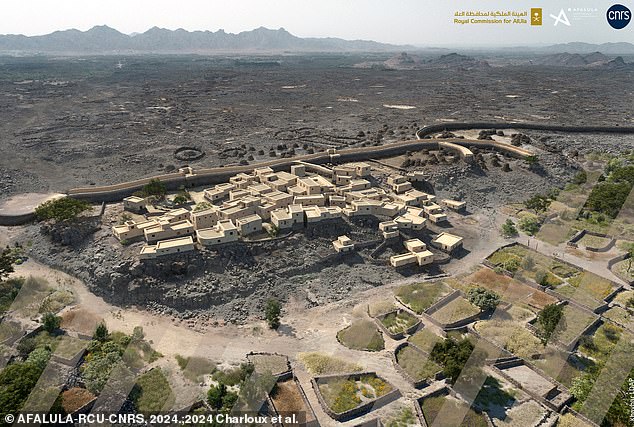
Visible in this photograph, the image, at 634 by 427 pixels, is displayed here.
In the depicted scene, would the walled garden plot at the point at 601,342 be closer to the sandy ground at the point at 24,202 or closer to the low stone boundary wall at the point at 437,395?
the low stone boundary wall at the point at 437,395

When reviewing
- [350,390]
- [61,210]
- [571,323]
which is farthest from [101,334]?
[571,323]

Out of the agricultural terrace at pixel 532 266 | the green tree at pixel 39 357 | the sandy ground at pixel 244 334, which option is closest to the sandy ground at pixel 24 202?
the sandy ground at pixel 244 334

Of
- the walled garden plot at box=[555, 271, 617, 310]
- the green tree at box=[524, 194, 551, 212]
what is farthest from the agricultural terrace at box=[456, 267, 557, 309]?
the green tree at box=[524, 194, 551, 212]

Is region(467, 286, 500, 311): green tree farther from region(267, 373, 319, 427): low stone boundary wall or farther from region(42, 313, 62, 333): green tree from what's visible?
region(42, 313, 62, 333): green tree

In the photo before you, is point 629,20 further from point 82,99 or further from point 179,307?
point 82,99

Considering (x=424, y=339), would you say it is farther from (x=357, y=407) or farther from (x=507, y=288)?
(x=507, y=288)

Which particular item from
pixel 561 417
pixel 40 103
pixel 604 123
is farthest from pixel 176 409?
pixel 40 103
